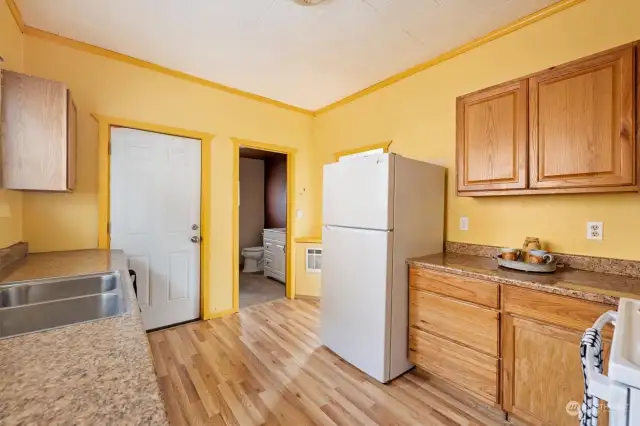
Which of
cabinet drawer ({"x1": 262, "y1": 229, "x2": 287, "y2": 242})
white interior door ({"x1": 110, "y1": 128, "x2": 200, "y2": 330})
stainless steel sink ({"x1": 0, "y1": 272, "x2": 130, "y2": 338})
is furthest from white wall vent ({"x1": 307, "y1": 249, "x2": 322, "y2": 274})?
stainless steel sink ({"x1": 0, "y1": 272, "x2": 130, "y2": 338})

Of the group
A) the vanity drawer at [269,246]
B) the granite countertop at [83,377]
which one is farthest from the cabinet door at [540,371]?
the vanity drawer at [269,246]

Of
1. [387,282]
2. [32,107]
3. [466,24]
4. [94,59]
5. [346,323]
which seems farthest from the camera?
[94,59]

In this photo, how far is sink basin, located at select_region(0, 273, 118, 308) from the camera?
1.33 meters

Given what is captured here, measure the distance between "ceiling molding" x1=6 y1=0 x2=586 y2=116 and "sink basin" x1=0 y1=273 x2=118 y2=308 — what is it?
1.93 meters

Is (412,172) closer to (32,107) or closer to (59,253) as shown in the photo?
(32,107)

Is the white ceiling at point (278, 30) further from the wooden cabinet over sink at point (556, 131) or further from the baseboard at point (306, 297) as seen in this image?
the baseboard at point (306, 297)

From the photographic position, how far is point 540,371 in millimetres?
1489

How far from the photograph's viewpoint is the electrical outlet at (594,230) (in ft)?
5.71

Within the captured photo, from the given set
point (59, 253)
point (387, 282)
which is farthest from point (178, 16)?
point (387, 282)

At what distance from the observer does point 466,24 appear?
2.10 metres

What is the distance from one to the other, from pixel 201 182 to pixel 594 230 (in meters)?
3.26

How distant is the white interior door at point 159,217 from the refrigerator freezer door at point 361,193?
151cm

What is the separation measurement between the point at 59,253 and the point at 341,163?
7.64 ft

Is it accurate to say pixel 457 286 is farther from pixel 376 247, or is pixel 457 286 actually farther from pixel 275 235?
pixel 275 235
